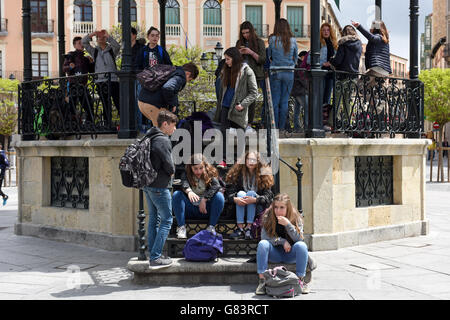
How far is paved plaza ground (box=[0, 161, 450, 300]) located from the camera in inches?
248

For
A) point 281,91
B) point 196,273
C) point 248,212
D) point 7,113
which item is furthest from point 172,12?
point 196,273

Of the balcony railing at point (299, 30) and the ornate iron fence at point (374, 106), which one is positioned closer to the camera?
the ornate iron fence at point (374, 106)

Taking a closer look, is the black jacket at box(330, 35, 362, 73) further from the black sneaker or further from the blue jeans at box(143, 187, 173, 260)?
the blue jeans at box(143, 187, 173, 260)

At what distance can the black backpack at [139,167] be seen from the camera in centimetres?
648

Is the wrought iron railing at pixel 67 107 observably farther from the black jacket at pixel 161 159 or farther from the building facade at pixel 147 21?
the building facade at pixel 147 21

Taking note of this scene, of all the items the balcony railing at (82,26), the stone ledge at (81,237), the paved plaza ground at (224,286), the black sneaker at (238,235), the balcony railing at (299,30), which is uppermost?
the balcony railing at (82,26)

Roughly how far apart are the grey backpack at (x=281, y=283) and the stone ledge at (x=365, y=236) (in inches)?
104

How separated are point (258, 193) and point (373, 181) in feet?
10.9

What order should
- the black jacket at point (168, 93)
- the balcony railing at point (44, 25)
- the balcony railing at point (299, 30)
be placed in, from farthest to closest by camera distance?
1. the balcony railing at point (44, 25)
2. the balcony railing at point (299, 30)
3. the black jacket at point (168, 93)

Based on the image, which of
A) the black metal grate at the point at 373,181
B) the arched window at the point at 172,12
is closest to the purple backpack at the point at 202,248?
the black metal grate at the point at 373,181

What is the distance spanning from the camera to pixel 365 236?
947 cm

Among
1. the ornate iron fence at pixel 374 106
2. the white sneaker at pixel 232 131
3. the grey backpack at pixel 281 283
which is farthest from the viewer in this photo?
the ornate iron fence at pixel 374 106
